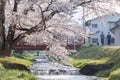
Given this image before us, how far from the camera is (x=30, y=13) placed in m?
27.8

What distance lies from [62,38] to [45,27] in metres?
1.24

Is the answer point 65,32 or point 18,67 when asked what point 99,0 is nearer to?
point 65,32

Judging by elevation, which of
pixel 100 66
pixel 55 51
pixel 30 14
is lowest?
pixel 100 66

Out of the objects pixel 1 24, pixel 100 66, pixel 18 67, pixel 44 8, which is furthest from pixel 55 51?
pixel 100 66

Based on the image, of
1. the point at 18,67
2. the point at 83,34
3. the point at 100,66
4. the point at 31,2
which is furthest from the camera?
the point at 100,66

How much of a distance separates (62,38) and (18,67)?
6450 millimetres

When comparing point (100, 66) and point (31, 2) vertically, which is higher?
point (31, 2)

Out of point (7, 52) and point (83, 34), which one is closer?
point (83, 34)

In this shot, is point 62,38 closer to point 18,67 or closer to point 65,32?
point 65,32

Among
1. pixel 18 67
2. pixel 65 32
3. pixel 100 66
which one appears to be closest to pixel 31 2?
pixel 65 32

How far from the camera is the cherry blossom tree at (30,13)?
77.4ft

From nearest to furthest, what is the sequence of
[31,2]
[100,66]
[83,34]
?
[31,2], [83,34], [100,66]

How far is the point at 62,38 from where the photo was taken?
2545 cm

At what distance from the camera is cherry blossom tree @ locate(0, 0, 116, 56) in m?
23.6
